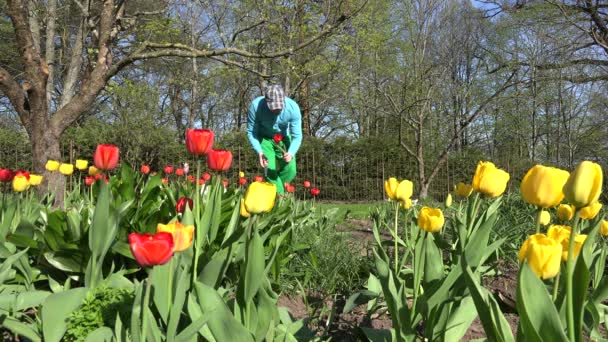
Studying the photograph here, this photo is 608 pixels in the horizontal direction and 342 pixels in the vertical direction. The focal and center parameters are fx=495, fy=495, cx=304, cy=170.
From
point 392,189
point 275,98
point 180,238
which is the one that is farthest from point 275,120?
point 180,238

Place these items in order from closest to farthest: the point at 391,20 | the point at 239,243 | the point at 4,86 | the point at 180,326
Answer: the point at 180,326 < the point at 239,243 < the point at 4,86 < the point at 391,20

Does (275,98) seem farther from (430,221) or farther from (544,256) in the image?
(544,256)

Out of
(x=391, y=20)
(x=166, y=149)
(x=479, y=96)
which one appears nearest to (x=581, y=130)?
(x=479, y=96)

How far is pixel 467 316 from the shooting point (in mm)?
1442

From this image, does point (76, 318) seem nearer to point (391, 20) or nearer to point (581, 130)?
point (391, 20)

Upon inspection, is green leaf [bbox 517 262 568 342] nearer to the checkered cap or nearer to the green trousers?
the checkered cap

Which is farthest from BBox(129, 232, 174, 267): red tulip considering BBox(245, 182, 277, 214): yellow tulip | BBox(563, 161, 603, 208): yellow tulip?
BBox(563, 161, 603, 208): yellow tulip

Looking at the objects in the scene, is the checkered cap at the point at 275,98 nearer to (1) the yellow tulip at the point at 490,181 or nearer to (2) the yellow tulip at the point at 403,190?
(2) the yellow tulip at the point at 403,190

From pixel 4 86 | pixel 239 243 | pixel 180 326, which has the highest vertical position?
pixel 4 86

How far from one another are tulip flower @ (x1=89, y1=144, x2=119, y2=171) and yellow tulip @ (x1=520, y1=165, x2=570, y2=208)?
1534 mm

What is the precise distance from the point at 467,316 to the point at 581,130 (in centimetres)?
2186

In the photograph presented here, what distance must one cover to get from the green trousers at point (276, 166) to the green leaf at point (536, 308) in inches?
149

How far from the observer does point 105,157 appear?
1.97 metres

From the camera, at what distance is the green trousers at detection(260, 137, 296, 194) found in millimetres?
4660
